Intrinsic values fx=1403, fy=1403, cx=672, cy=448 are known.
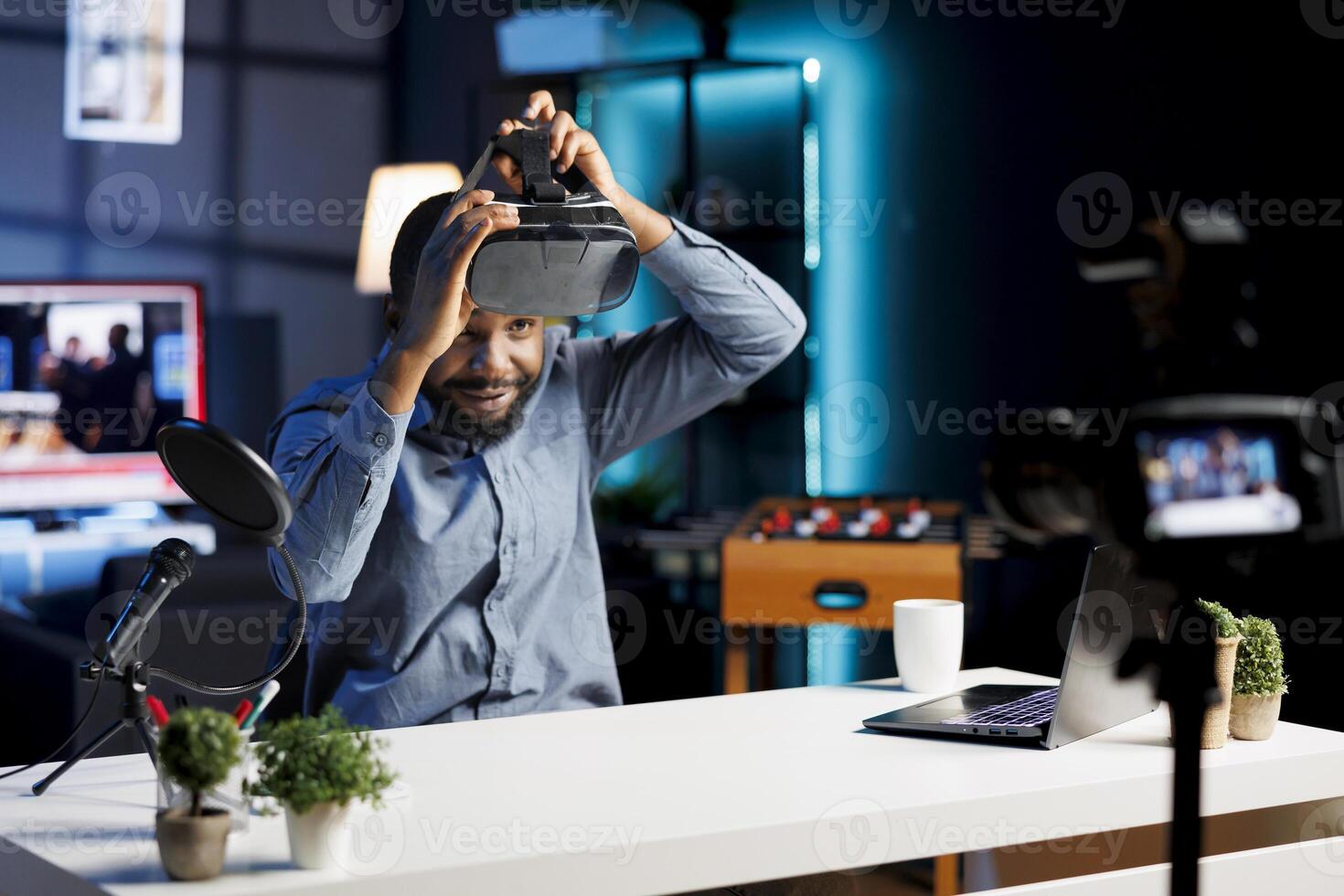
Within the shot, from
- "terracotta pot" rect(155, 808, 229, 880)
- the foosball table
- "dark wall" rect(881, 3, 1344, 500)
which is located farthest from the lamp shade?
"terracotta pot" rect(155, 808, 229, 880)

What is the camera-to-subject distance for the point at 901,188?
15.4 ft

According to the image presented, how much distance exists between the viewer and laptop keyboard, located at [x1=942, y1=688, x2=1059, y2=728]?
163 cm

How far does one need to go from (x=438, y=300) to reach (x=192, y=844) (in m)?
0.84

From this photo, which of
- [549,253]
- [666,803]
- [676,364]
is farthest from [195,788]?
[676,364]

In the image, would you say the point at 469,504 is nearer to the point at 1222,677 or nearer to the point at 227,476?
the point at 227,476

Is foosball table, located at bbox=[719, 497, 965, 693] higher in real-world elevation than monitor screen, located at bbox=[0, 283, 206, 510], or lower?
lower

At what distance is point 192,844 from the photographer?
1.11 m

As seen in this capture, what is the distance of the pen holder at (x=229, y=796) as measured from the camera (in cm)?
117

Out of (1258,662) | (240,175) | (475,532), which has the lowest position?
(1258,662)

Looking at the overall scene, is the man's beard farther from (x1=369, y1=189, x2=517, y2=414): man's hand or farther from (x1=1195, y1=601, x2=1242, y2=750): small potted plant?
(x1=1195, y1=601, x2=1242, y2=750): small potted plant

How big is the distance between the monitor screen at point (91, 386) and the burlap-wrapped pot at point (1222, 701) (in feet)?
16.0

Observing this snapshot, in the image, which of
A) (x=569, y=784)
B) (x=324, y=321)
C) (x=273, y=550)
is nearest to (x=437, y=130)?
(x=324, y=321)

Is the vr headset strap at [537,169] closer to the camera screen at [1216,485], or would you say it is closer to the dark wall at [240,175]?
the camera screen at [1216,485]

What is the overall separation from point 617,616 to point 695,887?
309 cm
